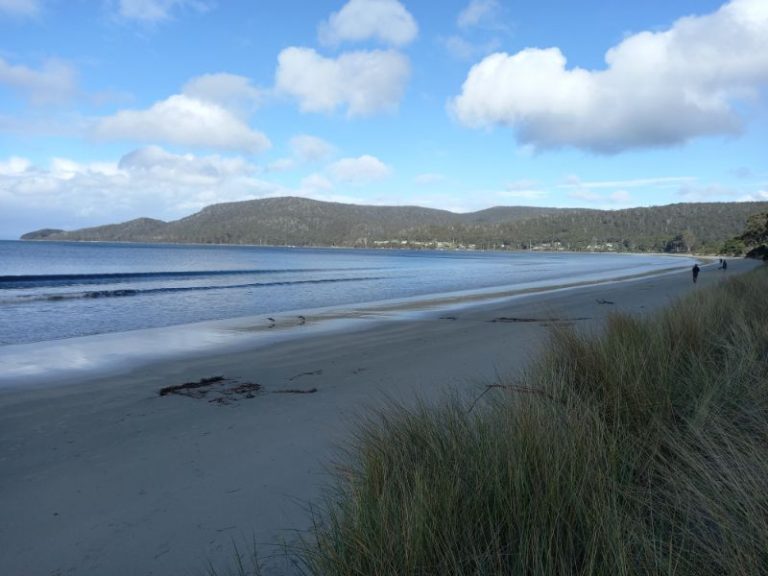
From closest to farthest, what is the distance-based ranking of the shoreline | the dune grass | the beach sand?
the dune grass, the beach sand, the shoreline

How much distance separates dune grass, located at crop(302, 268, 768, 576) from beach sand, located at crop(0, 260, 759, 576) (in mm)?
801

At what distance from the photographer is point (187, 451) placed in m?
4.99

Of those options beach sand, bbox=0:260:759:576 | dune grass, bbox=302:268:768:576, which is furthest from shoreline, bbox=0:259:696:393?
dune grass, bbox=302:268:768:576

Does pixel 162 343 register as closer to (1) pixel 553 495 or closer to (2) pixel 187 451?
(2) pixel 187 451

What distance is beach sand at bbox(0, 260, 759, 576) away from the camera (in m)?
3.34

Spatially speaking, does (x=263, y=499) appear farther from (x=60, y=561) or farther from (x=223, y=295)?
(x=223, y=295)

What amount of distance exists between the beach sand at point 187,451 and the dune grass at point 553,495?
0.80 m

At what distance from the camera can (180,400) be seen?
707 cm

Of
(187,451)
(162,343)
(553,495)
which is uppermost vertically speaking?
(553,495)

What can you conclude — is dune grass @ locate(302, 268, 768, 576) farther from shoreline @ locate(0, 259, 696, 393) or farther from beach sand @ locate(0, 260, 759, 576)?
shoreline @ locate(0, 259, 696, 393)

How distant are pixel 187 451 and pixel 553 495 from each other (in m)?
3.70

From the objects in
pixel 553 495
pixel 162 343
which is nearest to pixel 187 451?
pixel 553 495

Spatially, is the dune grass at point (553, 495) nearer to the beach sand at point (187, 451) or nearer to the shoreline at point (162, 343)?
the beach sand at point (187, 451)

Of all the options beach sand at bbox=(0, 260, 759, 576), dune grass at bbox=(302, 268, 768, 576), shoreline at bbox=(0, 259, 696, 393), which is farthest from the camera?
shoreline at bbox=(0, 259, 696, 393)
